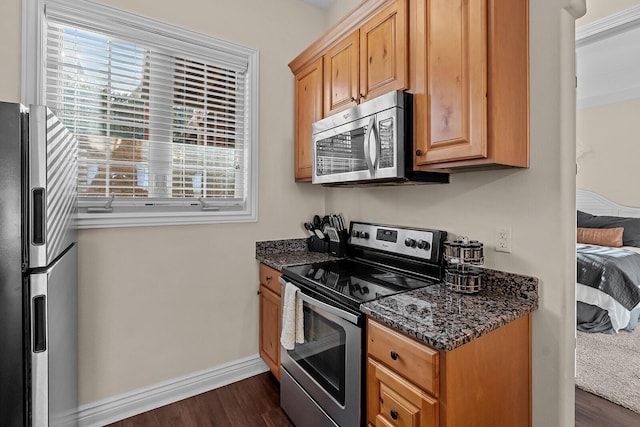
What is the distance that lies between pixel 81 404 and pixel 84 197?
3.91ft

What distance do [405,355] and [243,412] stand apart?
4.42 ft

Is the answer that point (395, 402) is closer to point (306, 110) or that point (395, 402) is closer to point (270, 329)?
point (270, 329)


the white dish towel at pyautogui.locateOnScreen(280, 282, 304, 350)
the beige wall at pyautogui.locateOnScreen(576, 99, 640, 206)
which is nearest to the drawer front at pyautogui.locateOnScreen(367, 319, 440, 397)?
the white dish towel at pyautogui.locateOnScreen(280, 282, 304, 350)

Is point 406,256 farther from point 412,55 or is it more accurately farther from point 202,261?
point 202,261

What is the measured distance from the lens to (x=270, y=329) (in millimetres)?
2203

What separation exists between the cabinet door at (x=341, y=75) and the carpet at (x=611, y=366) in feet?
8.22

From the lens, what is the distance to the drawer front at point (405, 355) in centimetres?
105

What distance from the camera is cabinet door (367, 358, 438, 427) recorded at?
1.07 m

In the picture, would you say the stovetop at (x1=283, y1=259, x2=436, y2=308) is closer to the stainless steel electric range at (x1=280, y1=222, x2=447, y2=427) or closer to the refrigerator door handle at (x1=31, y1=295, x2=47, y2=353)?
the stainless steel electric range at (x1=280, y1=222, x2=447, y2=427)

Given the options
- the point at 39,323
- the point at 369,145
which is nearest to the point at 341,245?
the point at 369,145

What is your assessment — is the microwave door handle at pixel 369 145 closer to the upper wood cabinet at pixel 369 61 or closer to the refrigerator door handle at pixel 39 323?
the upper wood cabinet at pixel 369 61

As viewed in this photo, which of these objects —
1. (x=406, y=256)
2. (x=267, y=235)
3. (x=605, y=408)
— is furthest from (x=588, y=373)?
(x=267, y=235)

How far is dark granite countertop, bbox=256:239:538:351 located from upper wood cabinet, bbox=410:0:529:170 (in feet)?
1.81

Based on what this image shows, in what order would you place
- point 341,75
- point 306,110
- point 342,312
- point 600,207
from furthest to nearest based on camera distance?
point 600,207, point 306,110, point 341,75, point 342,312
